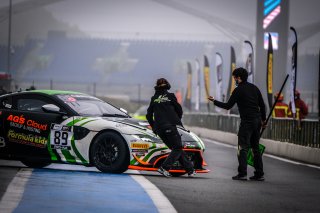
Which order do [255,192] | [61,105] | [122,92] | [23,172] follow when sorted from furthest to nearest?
[122,92] < [61,105] < [23,172] < [255,192]

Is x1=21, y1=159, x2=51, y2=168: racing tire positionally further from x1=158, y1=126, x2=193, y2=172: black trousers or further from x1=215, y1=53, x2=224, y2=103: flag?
x1=215, y1=53, x2=224, y2=103: flag

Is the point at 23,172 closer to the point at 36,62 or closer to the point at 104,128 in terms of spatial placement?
the point at 104,128

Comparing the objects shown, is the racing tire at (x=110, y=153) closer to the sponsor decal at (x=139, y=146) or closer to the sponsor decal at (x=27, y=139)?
the sponsor decal at (x=139, y=146)

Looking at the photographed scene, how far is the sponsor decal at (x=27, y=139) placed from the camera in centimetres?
1305

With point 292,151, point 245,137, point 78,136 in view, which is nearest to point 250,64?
point 292,151

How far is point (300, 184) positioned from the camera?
40.8ft

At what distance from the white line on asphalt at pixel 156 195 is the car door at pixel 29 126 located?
1608mm

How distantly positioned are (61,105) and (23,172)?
4.71 feet

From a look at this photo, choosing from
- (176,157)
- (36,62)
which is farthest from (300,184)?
(36,62)

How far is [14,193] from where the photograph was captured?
9242 mm

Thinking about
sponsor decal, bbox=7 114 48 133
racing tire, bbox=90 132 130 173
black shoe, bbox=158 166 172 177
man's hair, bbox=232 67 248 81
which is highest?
man's hair, bbox=232 67 248 81

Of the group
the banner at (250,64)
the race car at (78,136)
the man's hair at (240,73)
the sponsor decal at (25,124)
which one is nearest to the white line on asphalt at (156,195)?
the race car at (78,136)

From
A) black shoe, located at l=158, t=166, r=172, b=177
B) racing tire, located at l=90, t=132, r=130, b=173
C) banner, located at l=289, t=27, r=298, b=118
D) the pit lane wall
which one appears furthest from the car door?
banner, located at l=289, t=27, r=298, b=118

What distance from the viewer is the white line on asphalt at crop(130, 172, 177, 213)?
8648 mm
